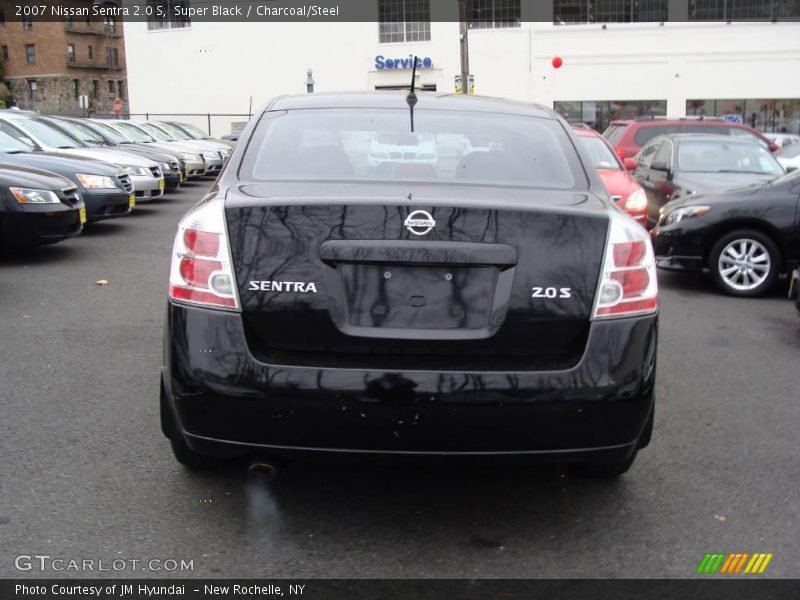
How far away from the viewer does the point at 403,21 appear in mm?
42906

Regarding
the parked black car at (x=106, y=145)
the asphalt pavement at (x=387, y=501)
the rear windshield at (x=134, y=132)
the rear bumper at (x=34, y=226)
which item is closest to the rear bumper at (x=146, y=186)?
the parked black car at (x=106, y=145)

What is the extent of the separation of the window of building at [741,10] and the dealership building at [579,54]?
0.05 meters

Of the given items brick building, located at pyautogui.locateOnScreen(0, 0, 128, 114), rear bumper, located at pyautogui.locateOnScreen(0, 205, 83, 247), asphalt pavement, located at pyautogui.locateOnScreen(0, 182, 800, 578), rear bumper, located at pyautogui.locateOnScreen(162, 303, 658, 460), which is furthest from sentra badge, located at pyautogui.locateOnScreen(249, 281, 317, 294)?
brick building, located at pyautogui.locateOnScreen(0, 0, 128, 114)

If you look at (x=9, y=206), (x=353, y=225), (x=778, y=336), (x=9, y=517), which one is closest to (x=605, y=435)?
(x=353, y=225)

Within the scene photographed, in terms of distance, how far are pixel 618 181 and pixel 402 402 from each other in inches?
345

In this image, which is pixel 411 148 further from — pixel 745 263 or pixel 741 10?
pixel 741 10

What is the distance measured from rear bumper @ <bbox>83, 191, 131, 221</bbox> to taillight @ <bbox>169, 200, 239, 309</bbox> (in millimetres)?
9086

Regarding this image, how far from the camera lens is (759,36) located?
3966 cm

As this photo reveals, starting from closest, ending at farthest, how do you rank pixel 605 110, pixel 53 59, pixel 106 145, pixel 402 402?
pixel 402 402 < pixel 106 145 < pixel 605 110 < pixel 53 59

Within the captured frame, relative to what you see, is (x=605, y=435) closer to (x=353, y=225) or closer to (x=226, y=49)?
(x=353, y=225)

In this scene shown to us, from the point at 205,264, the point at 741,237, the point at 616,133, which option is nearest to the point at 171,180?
the point at 616,133

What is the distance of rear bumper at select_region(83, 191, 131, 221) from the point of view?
38.5ft

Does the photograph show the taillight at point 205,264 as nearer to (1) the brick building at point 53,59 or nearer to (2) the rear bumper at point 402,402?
(2) the rear bumper at point 402,402

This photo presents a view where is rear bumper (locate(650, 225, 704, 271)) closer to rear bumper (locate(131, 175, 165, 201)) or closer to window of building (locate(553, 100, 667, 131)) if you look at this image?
rear bumper (locate(131, 175, 165, 201))
